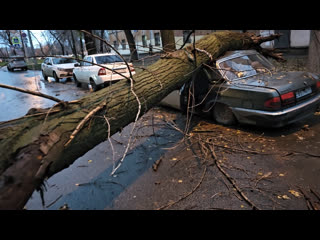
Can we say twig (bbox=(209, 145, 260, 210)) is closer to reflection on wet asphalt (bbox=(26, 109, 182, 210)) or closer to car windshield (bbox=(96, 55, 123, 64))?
reflection on wet asphalt (bbox=(26, 109, 182, 210))

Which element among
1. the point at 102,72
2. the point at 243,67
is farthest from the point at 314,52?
the point at 102,72

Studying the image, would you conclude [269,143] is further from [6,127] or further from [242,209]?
[6,127]

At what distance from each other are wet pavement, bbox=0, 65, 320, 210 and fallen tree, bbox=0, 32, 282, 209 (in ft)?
2.06

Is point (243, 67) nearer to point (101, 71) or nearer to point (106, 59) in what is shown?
point (101, 71)

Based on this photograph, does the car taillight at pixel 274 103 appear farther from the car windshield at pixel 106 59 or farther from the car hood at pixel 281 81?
the car windshield at pixel 106 59

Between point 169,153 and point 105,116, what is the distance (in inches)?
67.3

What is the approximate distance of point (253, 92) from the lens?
4.20 m

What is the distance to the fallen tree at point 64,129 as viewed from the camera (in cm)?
Result: 194

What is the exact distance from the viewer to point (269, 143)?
4039mm

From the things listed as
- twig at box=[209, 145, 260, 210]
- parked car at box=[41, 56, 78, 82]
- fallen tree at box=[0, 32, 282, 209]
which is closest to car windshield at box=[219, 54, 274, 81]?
fallen tree at box=[0, 32, 282, 209]

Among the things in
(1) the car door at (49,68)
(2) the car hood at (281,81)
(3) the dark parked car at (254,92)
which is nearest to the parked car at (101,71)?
(1) the car door at (49,68)

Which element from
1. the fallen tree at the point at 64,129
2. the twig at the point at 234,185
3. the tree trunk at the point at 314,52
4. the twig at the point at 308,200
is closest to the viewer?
the fallen tree at the point at 64,129

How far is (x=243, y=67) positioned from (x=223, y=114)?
117 centimetres
